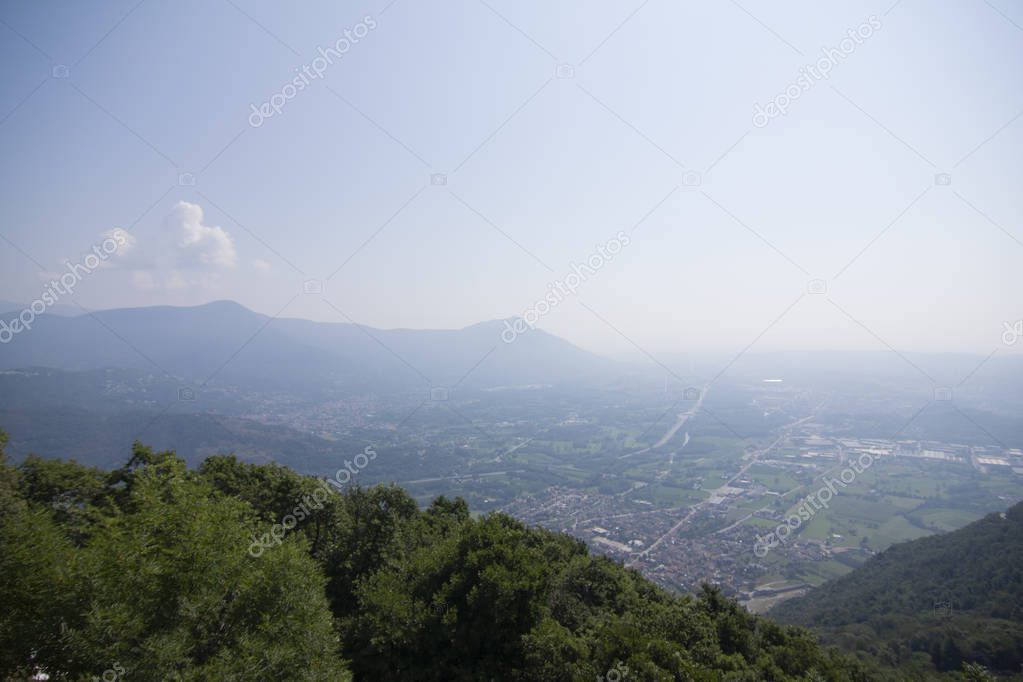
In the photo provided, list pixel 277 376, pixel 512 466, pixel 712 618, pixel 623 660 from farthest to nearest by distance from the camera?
pixel 277 376, pixel 512 466, pixel 712 618, pixel 623 660

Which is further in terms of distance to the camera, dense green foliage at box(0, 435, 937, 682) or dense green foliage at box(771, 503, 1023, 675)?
dense green foliage at box(771, 503, 1023, 675)

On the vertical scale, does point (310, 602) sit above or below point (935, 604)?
above

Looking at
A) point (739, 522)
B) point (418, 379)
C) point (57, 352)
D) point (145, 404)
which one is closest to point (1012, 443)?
point (739, 522)

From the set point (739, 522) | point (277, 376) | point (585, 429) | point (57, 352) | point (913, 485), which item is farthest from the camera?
point (277, 376)

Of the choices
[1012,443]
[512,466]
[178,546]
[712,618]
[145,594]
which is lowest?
[512,466]

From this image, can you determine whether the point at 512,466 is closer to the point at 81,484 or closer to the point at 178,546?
the point at 81,484
